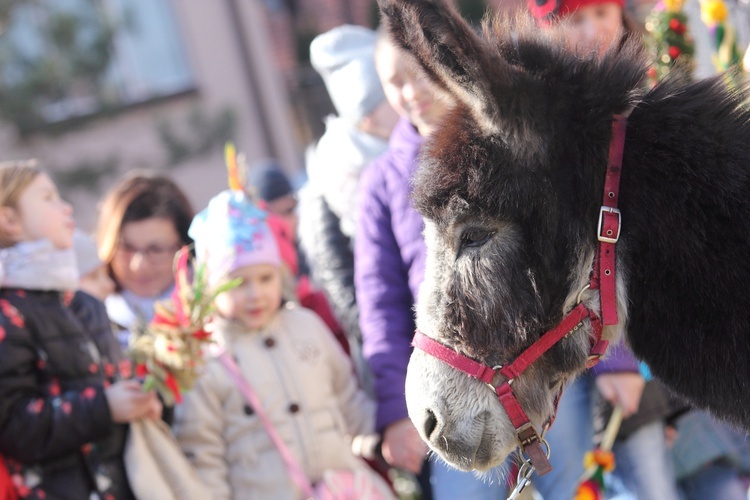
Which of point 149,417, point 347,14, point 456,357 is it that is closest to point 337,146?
point 149,417

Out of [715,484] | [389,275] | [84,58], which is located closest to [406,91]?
[389,275]

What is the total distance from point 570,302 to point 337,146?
7.23 ft

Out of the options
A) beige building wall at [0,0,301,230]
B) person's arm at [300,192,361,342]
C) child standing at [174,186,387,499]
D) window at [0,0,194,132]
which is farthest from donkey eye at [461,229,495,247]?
window at [0,0,194,132]

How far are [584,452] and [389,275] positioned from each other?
37.5 inches

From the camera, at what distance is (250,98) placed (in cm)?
1253

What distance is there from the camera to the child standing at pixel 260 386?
3213mm

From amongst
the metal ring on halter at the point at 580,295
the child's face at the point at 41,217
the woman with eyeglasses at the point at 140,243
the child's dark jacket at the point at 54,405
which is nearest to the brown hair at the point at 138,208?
the woman with eyeglasses at the point at 140,243

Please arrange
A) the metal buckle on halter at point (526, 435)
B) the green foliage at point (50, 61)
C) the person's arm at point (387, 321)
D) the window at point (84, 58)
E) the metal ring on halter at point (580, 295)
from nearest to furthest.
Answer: the metal ring on halter at point (580, 295), the metal buckle on halter at point (526, 435), the person's arm at point (387, 321), the green foliage at point (50, 61), the window at point (84, 58)

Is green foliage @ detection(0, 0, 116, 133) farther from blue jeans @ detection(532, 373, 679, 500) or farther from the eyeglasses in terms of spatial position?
blue jeans @ detection(532, 373, 679, 500)

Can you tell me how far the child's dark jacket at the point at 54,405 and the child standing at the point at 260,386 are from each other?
34 centimetres

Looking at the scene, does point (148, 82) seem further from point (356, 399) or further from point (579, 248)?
point (579, 248)

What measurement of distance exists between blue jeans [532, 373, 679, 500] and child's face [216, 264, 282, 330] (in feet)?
4.01

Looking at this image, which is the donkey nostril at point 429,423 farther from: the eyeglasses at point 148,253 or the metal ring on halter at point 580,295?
the eyeglasses at point 148,253

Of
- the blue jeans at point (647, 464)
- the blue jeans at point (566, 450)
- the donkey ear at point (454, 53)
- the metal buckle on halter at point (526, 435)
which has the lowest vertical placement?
the blue jeans at point (647, 464)
